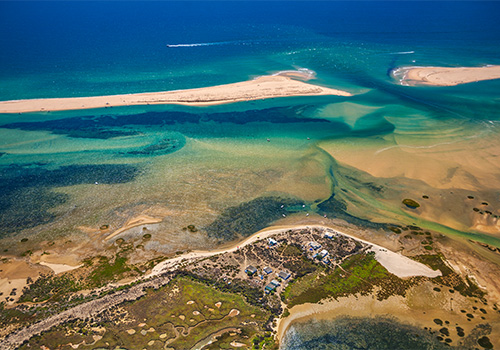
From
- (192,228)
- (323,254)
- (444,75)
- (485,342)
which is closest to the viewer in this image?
(485,342)

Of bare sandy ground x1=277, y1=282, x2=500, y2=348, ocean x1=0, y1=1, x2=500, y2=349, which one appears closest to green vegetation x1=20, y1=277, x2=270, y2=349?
bare sandy ground x1=277, y1=282, x2=500, y2=348

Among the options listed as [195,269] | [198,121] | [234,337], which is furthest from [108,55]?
[234,337]

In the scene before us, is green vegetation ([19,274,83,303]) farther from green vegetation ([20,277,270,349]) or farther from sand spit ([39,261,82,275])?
green vegetation ([20,277,270,349])

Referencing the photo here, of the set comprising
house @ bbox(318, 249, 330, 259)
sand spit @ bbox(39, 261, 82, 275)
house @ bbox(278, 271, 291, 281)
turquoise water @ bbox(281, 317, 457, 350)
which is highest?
house @ bbox(318, 249, 330, 259)

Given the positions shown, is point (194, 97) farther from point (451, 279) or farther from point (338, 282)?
point (451, 279)

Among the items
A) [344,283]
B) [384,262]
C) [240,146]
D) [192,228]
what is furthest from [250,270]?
[240,146]

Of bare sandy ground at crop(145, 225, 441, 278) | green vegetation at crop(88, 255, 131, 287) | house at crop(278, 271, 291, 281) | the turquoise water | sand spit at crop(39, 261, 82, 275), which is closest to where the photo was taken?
the turquoise water

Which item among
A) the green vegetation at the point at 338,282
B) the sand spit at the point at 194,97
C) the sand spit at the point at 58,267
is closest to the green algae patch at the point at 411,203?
the green vegetation at the point at 338,282
